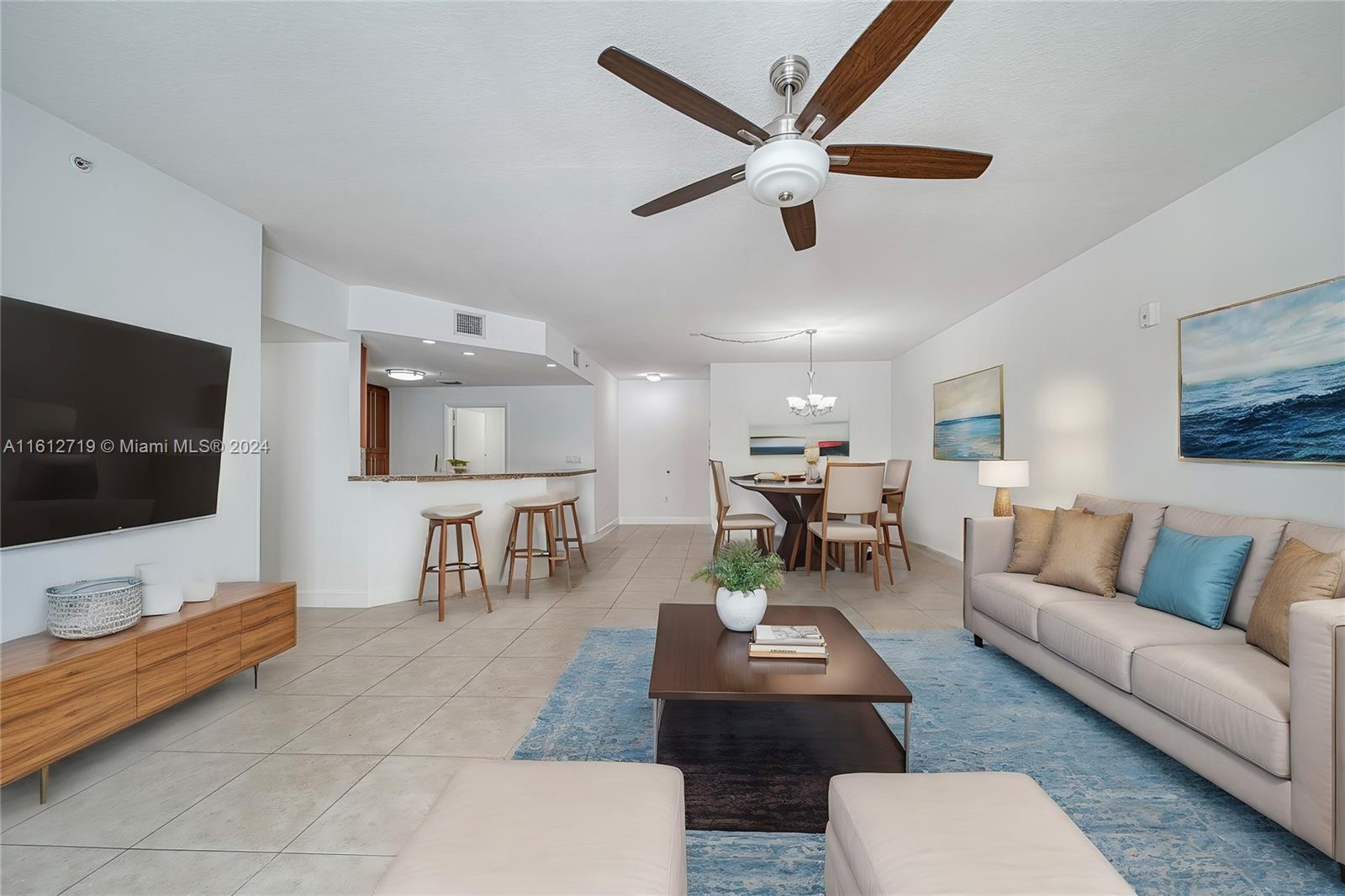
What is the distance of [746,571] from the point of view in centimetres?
246

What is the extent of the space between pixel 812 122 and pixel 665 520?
825 centimetres

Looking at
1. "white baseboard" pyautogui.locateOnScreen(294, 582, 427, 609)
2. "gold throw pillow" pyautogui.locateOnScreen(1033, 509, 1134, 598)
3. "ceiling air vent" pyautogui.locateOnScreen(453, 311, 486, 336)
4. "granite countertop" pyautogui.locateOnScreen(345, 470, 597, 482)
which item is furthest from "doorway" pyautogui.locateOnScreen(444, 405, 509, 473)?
"gold throw pillow" pyautogui.locateOnScreen(1033, 509, 1134, 598)

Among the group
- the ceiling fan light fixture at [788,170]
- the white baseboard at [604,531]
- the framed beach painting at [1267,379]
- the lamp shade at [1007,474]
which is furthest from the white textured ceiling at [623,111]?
the white baseboard at [604,531]

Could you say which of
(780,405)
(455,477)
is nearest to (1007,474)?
(780,405)

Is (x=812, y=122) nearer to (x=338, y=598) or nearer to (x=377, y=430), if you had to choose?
(x=338, y=598)

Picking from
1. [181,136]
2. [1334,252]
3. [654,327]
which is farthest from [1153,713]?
[654,327]

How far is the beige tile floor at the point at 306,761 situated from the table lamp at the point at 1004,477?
2.80 ft

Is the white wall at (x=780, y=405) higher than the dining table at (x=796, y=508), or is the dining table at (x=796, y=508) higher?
the white wall at (x=780, y=405)

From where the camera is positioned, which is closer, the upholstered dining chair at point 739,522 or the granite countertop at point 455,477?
the granite countertop at point 455,477

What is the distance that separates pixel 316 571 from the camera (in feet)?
15.0

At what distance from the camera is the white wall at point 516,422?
320 inches

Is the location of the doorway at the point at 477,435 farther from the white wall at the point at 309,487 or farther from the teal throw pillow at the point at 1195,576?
the teal throw pillow at the point at 1195,576

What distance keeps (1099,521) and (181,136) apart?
4.60 metres

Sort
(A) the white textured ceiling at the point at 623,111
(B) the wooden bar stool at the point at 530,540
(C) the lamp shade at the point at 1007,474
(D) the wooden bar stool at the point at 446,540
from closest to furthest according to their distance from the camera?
(A) the white textured ceiling at the point at 623,111
(C) the lamp shade at the point at 1007,474
(D) the wooden bar stool at the point at 446,540
(B) the wooden bar stool at the point at 530,540
